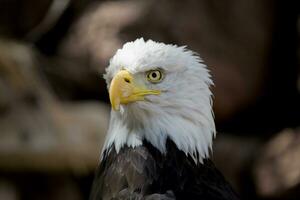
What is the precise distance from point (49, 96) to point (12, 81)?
281mm

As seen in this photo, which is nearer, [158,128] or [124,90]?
[124,90]

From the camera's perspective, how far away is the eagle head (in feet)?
10.9

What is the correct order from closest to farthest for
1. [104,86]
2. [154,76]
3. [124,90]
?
[124,90] < [154,76] < [104,86]

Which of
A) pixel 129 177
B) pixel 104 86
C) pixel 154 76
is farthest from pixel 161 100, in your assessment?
pixel 104 86

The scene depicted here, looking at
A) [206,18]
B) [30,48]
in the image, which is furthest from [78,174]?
[206,18]

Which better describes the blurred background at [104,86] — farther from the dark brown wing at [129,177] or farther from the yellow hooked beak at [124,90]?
the yellow hooked beak at [124,90]

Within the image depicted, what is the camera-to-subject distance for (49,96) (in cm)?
606

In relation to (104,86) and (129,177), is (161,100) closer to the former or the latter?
(129,177)

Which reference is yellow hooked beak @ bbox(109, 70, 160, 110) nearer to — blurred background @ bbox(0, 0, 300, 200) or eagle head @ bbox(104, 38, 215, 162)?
eagle head @ bbox(104, 38, 215, 162)

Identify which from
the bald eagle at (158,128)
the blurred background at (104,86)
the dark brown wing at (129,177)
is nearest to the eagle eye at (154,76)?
the bald eagle at (158,128)

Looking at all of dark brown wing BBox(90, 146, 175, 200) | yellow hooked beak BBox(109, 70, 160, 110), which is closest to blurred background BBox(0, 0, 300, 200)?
dark brown wing BBox(90, 146, 175, 200)

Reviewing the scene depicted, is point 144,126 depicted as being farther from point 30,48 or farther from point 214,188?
point 30,48

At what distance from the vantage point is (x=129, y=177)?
130 inches

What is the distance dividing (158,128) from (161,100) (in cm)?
11
